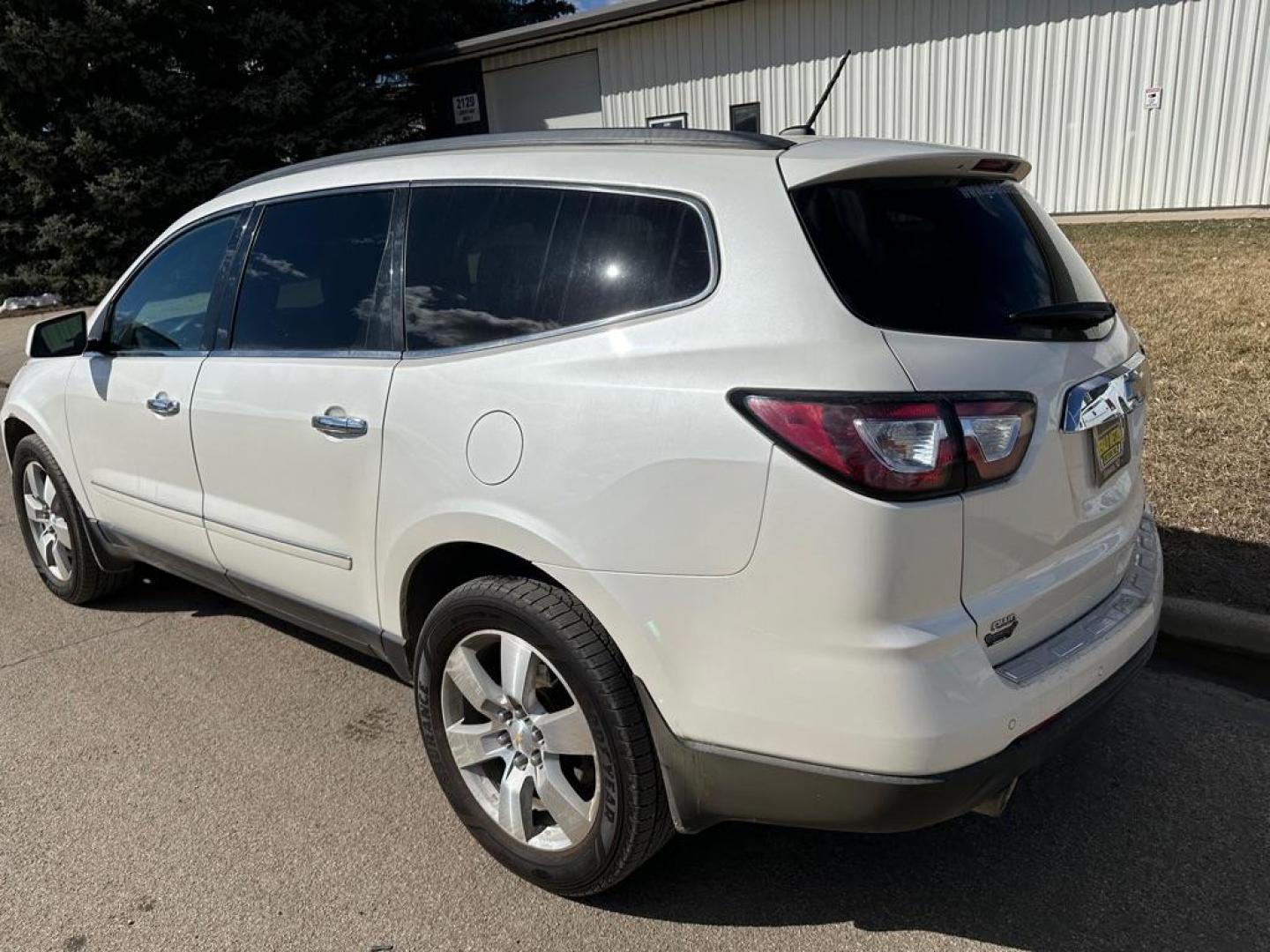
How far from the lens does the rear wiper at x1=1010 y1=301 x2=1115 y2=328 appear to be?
89.1 inches

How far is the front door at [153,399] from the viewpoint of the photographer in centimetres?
357

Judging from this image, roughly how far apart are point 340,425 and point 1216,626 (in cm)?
319

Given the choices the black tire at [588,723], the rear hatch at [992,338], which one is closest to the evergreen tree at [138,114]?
the black tire at [588,723]

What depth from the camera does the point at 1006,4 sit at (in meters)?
13.3

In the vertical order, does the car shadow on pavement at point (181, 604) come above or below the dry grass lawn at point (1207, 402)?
below

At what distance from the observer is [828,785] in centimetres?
208

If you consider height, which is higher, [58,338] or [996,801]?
[58,338]

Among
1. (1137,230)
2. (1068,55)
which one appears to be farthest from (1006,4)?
(1137,230)

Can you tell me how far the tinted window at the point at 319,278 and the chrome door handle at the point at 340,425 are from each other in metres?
0.22

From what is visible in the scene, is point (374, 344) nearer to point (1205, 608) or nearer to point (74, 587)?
point (74, 587)

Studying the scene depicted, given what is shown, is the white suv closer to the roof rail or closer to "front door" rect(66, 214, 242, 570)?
the roof rail

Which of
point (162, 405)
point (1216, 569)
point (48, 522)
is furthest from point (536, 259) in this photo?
point (48, 522)

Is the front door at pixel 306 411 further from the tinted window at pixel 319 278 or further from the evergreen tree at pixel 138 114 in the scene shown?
the evergreen tree at pixel 138 114

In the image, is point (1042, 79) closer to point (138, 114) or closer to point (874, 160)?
point (138, 114)
